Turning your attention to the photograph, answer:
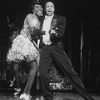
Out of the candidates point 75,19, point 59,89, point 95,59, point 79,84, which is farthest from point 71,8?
point 79,84

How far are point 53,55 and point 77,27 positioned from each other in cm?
242

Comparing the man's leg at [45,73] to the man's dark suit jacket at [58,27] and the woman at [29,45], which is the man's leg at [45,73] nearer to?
the man's dark suit jacket at [58,27]

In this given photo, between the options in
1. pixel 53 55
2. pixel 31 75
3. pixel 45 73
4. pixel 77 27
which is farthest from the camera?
pixel 77 27

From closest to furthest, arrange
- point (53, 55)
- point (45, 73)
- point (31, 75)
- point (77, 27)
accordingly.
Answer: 1. point (45, 73)
2. point (53, 55)
3. point (31, 75)
4. point (77, 27)

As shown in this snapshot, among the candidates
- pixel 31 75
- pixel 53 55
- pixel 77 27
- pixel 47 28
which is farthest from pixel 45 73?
pixel 77 27

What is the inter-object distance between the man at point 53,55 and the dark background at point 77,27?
2178 millimetres

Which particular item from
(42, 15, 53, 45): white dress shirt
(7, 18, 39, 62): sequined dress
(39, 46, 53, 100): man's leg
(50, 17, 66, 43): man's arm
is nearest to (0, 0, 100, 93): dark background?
(7, 18, 39, 62): sequined dress

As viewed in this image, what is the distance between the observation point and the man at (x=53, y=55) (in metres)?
4.38

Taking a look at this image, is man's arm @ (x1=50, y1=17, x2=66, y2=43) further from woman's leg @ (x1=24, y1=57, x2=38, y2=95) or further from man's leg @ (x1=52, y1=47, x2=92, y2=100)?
woman's leg @ (x1=24, y1=57, x2=38, y2=95)

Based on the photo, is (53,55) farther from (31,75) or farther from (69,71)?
(31,75)

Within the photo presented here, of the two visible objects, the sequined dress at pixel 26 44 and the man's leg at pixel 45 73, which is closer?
the man's leg at pixel 45 73

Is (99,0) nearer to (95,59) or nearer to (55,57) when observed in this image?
(95,59)

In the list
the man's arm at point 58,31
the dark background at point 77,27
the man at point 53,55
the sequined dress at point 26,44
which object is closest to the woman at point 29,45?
the sequined dress at point 26,44

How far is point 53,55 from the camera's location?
4512 millimetres
